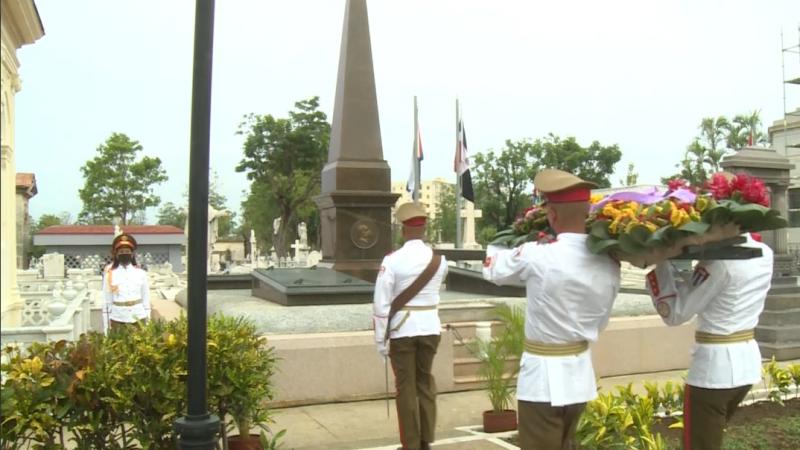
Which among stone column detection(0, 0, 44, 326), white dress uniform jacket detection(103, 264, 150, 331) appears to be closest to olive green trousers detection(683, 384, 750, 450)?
stone column detection(0, 0, 44, 326)

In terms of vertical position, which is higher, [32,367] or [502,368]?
[32,367]

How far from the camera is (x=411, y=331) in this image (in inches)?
222

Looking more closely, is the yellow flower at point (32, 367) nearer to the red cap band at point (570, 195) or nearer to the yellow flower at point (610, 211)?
the red cap band at point (570, 195)

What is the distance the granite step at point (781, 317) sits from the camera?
10.9 meters

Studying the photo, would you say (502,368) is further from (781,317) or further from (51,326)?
(781,317)

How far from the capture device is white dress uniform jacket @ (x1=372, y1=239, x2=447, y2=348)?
18.5 ft

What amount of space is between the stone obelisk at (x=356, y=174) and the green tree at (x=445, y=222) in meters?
59.1

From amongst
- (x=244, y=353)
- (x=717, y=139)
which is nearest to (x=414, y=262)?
(x=244, y=353)

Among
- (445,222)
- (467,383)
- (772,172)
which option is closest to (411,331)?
(467,383)

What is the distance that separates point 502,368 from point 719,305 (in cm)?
252

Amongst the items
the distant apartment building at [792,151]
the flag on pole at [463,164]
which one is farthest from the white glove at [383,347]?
the distant apartment building at [792,151]

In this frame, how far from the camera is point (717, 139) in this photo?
2247 inches

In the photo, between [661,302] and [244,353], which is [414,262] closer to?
[244,353]

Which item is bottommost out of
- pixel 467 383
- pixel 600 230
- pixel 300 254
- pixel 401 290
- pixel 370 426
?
pixel 370 426
